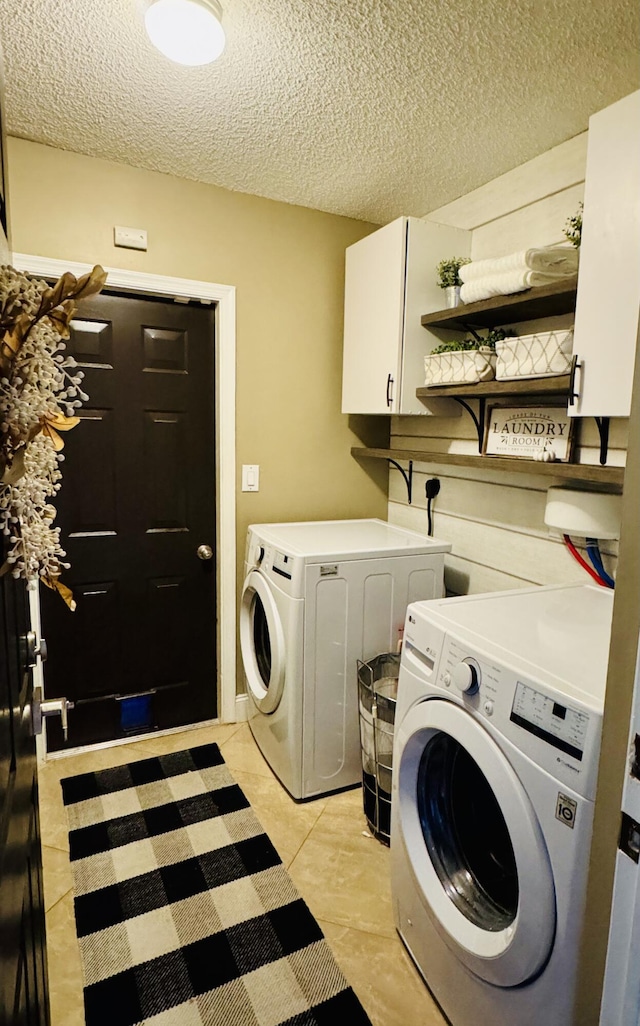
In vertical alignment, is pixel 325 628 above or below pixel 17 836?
below

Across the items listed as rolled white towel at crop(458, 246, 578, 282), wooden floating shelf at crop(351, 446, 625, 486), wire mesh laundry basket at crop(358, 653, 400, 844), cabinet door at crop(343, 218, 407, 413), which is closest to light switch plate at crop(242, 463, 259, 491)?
cabinet door at crop(343, 218, 407, 413)

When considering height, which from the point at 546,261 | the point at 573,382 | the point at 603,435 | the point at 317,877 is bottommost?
the point at 317,877

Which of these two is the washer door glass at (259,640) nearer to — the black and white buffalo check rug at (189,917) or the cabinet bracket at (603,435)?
the black and white buffalo check rug at (189,917)

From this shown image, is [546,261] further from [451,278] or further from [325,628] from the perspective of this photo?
[325,628]

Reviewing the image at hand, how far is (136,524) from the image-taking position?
2.40 m

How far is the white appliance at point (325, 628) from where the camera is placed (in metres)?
1.98

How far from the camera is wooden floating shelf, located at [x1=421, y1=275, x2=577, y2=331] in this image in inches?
65.6

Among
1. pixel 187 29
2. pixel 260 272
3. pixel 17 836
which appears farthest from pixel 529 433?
pixel 17 836

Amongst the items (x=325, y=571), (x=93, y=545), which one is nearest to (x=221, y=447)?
(x=93, y=545)

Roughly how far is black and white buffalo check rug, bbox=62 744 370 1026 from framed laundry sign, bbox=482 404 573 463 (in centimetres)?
162

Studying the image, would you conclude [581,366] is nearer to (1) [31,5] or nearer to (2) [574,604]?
(2) [574,604]

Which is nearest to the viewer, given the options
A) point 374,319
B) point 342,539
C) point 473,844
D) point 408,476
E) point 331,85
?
point 473,844

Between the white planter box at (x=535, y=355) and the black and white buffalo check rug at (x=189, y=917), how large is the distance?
1776 millimetres

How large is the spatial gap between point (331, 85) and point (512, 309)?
897mm
